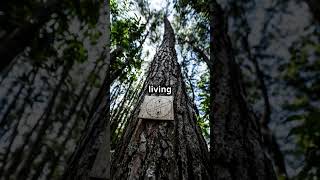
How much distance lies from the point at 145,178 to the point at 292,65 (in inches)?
43.1

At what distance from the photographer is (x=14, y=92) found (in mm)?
800

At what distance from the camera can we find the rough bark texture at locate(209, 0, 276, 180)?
998mm

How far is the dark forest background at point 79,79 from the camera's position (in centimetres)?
77

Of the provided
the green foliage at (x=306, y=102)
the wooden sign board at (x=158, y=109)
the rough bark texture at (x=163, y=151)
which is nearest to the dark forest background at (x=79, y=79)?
the green foliage at (x=306, y=102)

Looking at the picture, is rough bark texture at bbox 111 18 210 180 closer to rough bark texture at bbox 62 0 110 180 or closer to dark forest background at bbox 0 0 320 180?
rough bark texture at bbox 62 0 110 180

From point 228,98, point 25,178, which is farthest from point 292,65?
point 25,178

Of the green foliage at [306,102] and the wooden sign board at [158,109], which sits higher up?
the wooden sign board at [158,109]

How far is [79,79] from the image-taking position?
2.92 feet

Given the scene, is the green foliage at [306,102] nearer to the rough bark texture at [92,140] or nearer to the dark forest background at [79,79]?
the dark forest background at [79,79]

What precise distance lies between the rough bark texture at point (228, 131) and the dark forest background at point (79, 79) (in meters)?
0.16

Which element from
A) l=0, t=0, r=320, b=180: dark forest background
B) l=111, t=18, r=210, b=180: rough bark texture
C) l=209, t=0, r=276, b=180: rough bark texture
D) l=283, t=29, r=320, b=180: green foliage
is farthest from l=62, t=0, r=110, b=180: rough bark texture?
l=111, t=18, r=210, b=180: rough bark texture

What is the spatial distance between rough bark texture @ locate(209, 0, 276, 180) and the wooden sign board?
1.01 meters

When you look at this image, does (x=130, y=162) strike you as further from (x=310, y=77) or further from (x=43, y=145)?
(x=310, y=77)

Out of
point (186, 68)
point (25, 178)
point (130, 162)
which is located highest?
point (186, 68)
